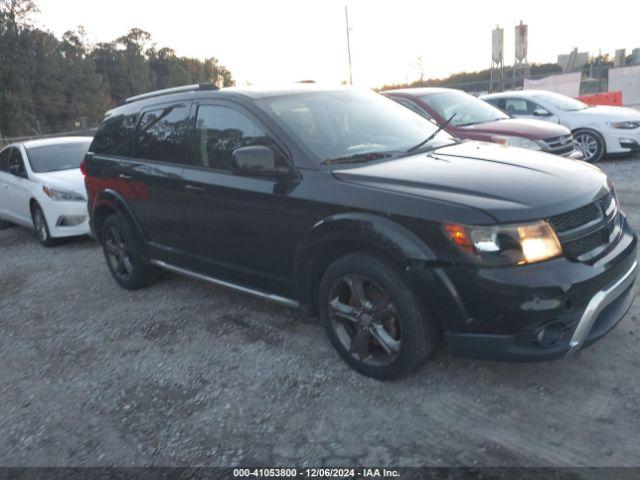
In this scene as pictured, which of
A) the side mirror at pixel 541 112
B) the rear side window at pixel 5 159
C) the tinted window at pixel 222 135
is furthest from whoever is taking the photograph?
the side mirror at pixel 541 112

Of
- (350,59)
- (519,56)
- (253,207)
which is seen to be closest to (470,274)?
(253,207)

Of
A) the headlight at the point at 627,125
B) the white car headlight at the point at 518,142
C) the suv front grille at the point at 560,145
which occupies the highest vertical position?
the white car headlight at the point at 518,142

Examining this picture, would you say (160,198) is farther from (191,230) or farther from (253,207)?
(253,207)

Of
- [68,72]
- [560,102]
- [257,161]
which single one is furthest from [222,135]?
[68,72]

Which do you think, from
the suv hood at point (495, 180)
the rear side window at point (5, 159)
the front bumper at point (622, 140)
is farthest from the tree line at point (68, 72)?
the suv hood at point (495, 180)

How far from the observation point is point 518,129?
8727mm

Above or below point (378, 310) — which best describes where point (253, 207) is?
above

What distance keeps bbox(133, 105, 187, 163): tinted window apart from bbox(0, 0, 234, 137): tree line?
53.3 m

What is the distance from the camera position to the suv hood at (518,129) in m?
8.57

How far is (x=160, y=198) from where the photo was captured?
503 centimetres

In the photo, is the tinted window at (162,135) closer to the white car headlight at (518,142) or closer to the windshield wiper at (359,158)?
the windshield wiper at (359,158)

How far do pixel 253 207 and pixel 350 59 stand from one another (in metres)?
33.7

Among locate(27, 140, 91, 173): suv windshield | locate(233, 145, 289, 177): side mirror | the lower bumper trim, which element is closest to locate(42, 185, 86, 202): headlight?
locate(27, 140, 91, 173): suv windshield

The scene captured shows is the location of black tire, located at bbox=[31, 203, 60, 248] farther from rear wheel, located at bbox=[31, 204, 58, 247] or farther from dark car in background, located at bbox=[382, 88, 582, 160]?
dark car in background, located at bbox=[382, 88, 582, 160]
